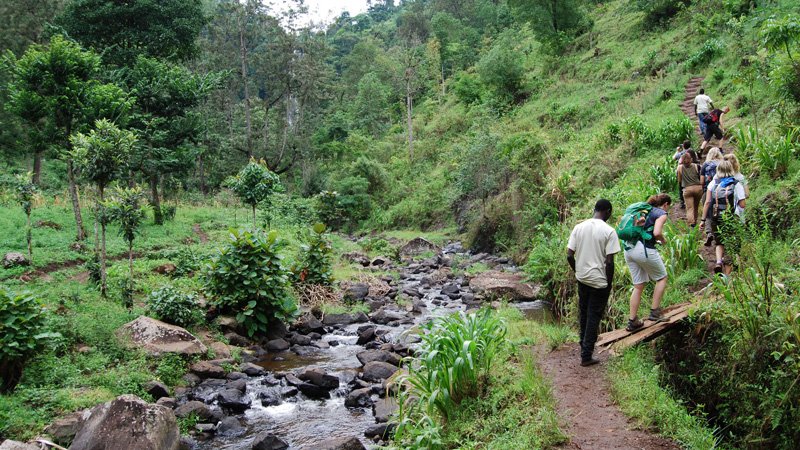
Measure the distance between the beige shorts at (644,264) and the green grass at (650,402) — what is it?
0.98m

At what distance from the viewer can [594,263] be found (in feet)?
21.0

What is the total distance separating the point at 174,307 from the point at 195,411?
3456mm

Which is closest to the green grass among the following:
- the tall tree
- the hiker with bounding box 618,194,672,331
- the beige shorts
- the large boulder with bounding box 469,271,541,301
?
the hiker with bounding box 618,194,672,331

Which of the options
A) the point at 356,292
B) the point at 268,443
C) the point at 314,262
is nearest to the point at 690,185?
the point at 268,443

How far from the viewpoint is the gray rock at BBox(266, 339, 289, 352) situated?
1147cm

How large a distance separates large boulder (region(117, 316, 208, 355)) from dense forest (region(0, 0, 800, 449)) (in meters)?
0.18

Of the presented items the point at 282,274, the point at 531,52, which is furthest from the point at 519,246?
the point at 531,52

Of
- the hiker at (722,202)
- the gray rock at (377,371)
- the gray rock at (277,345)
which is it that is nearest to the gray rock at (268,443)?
the gray rock at (377,371)

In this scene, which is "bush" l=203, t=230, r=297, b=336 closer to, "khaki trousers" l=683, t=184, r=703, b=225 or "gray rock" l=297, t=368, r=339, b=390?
"gray rock" l=297, t=368, r=339, b=390

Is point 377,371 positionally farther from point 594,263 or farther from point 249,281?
point 594,263

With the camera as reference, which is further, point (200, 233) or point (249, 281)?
point (200, 233)

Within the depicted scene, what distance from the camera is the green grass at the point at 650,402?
4.83 metres

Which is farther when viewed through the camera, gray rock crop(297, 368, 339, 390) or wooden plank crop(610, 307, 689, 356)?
gray rock crop(297, 368, 339, 390)

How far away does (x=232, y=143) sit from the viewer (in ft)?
130
